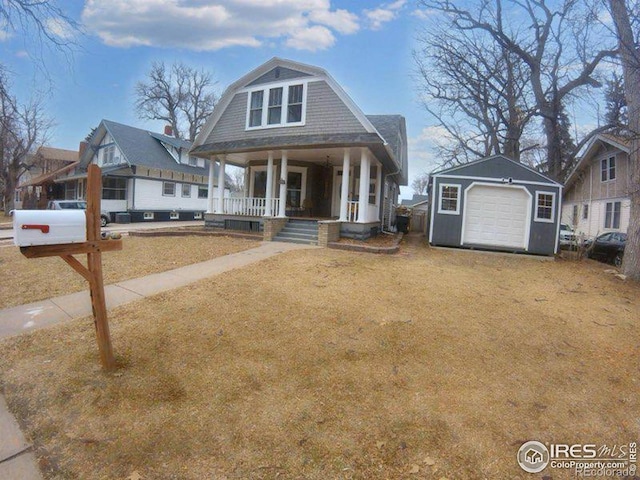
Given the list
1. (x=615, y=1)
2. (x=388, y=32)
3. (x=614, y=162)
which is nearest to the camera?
(x=615, y=1)

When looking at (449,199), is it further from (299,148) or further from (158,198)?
(158,198)

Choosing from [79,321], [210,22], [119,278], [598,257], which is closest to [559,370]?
[79,321]

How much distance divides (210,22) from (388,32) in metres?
6.77

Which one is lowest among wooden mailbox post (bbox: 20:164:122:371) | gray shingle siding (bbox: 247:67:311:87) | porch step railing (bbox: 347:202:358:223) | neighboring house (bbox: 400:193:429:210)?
wooden mailbox post (bbox: 20:164:122:371)

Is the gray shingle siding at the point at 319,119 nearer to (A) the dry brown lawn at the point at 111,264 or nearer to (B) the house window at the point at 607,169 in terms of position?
(A) the dry brown lawn at the point at 111,264

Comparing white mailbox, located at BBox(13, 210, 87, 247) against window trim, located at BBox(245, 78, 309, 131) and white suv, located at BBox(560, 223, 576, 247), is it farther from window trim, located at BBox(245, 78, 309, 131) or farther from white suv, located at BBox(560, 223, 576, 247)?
white suv, located at BBox(560, 223, 576, 247)

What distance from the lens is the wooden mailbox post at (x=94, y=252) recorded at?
3.04 metres

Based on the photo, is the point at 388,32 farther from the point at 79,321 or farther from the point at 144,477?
the point at 144,477

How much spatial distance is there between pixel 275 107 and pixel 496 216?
949cm

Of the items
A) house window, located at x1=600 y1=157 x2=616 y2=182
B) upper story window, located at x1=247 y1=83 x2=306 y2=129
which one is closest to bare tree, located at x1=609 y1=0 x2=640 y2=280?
upper story window, located at x1=247 y1=83 x2=306 y2=129

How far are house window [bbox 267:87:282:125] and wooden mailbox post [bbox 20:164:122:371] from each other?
10.8 metres

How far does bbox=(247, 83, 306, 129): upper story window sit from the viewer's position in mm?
12867

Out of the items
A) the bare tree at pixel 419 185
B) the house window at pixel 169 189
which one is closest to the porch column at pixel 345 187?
the house window at pixel 169 189

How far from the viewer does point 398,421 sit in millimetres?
2730
